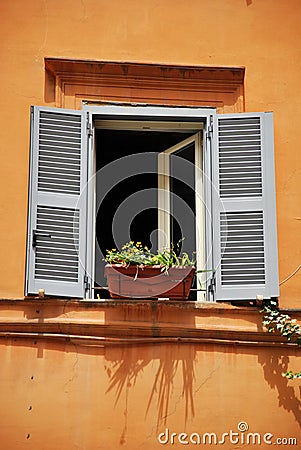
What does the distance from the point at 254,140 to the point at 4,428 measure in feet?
10.00

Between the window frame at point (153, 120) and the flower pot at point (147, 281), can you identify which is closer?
the flower pot at point (147, 281)

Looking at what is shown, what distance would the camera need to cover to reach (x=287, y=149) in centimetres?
941

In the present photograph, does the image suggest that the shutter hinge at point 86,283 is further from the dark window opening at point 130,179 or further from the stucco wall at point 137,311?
the dark window opening at point 130,179

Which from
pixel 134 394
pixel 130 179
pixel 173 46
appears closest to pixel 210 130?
pixel 173 46

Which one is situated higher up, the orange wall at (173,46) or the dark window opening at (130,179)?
the orange wall at (173,46)

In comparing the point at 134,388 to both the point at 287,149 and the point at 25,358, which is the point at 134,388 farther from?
the point at 287,149

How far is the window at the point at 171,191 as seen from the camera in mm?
8992

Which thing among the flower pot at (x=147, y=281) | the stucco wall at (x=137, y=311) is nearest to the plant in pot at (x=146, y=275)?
the flower pot at (x=147, y=281)

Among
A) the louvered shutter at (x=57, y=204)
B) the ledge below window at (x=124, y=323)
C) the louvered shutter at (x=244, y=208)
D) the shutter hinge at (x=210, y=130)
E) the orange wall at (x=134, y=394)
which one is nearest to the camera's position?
the orange wall at (x=134, y=394)

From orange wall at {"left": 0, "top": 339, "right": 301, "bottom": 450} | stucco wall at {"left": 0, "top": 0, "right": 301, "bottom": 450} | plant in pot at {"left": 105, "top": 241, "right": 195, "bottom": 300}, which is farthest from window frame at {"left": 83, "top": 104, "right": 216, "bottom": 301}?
orange wall at {"left": 0, "top": 339, "right": 301, "bottom": 450}

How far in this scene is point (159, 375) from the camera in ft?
28.7

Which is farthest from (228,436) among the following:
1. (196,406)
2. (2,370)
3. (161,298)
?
(2,370)

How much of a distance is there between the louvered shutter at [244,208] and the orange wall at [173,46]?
154 mm

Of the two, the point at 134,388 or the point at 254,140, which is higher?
the point at 254,140
